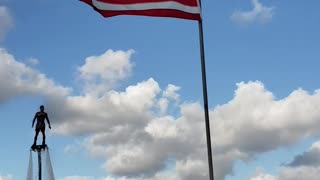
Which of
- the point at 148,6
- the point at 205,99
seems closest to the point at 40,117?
the point at 148,6

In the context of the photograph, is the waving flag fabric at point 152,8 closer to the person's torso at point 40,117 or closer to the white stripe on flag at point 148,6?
the white stripe on flag at point 148,6

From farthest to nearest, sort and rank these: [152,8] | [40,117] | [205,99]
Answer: [40,117]
[152,8]
[205,99]

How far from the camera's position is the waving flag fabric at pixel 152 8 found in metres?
21.6

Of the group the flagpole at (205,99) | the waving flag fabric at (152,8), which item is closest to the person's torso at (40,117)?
the waving flag fabric at (152,8)

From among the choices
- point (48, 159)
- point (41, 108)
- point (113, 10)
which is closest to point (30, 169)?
→ point (48, 159)

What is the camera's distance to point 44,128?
43500mm

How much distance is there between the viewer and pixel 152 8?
21.6 metres

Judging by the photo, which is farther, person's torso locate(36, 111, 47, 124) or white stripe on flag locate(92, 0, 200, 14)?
person's torso locate(36, 111, 47, 124)

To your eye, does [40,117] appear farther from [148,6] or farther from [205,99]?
[205,99]

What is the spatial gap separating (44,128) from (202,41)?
2485 centimetres

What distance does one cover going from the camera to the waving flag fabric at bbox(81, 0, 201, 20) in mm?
21594

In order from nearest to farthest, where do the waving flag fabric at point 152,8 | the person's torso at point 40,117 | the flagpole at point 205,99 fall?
1. the flagpole at point 205,99
2. the waving flag fabric at point 152,8
3. the person's torso at point 40,117

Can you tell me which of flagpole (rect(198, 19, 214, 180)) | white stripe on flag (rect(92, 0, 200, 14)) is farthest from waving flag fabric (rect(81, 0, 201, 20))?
flagpole (rect(198, 19, 214, 180))

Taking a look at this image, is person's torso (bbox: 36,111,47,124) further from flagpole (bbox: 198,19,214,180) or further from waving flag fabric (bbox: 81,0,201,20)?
flagpole (bbox: 198,19,214,180)
